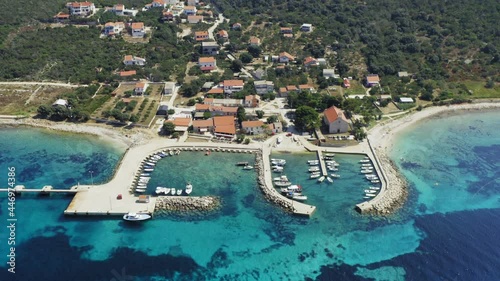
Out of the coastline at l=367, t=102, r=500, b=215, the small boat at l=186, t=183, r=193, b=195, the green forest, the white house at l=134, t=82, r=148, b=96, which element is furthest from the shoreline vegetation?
the green forest

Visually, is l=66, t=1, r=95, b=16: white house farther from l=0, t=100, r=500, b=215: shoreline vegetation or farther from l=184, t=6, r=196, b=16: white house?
l=0, t=100, r=500, b=215: shoreline vegetation

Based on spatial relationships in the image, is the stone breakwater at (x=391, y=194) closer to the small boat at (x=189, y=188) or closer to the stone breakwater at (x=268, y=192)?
the stone breakwater at (x=268, y=192)

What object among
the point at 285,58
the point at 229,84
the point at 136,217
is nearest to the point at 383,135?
the point at 229,84

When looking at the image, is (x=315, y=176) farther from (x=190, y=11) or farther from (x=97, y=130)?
(x=190, y=11)

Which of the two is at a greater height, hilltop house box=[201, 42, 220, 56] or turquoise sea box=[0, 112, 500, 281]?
hilltop house box=[201, 42, 220, 56]

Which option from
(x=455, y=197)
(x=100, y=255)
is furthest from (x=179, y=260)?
(x=455, y=197)

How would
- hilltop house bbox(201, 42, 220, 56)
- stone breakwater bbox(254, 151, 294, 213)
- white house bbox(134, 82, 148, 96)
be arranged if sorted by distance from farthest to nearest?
hilltop house bbox(201, 42, 220, 56), white house bbox(134, 82, 148, 96), stone breakwater bbox(254, 151, 294, 213)

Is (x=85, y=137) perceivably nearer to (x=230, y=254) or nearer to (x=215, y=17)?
(x=230, y=254)
